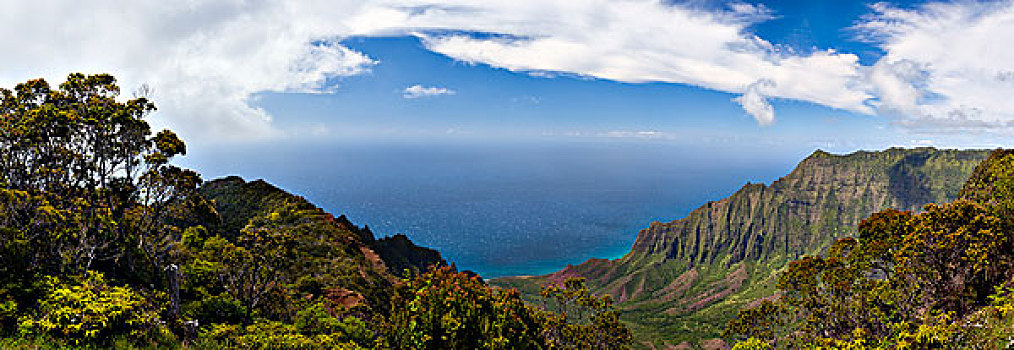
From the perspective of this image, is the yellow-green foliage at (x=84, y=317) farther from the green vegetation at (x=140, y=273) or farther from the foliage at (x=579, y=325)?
the foliage at (x=579, y=325)

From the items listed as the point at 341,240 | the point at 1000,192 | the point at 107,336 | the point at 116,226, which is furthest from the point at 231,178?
the point at 1000,192

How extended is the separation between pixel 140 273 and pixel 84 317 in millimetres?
13184

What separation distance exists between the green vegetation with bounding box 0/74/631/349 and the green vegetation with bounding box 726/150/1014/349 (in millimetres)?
13489

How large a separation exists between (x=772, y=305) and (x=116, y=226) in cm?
4132

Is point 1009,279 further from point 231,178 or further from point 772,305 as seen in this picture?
point 231,178

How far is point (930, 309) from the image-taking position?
21594 millimetres

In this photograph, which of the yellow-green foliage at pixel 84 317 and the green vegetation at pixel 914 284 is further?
the green vegetation at pixel 914 284

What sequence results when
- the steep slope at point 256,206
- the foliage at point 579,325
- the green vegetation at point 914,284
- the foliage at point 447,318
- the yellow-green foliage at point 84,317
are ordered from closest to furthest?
the yellow-green foliage at point 84,317 → the foliage at point 447,318 → the green vegetation at point 914,284 → the foliage at point 579,325 → the steep slope at point 256,206

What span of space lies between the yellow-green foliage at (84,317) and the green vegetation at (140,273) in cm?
6

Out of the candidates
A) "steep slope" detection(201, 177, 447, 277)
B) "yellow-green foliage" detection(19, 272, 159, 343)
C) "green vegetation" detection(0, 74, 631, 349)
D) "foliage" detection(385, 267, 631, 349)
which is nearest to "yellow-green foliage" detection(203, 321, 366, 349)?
"green vegetation" detection(0, 74, 631, 349)

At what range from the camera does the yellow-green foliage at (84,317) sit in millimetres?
14773

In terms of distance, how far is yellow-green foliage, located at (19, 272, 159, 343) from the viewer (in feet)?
48.5

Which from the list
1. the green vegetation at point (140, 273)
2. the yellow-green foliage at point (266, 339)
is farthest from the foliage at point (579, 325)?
the yellow-green foliage at point (266, 339)

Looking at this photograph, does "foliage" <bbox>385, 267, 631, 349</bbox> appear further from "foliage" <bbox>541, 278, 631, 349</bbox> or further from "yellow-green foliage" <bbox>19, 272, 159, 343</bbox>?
"foliage" <bbox>541, 278, 631, 349</bbox>
